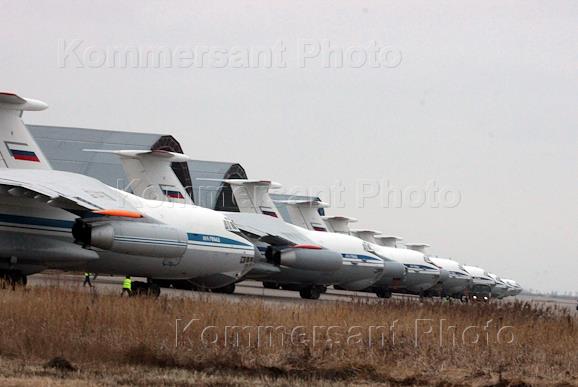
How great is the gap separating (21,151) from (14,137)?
448mm

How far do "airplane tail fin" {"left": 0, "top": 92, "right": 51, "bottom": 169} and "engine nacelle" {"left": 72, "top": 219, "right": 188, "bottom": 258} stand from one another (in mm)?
2300

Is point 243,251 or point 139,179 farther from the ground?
point 139,179

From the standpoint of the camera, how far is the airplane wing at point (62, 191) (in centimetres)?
2334

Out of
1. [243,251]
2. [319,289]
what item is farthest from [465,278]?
[243,251]

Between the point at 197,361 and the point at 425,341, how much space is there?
191 inches

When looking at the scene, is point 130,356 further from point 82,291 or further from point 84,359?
A: point 82,291

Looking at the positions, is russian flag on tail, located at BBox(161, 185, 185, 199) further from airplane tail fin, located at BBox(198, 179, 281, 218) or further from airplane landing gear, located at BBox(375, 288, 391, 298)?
airplane landing gear, located at BBox(375, 288, 391, 298)

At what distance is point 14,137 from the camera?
25.5m

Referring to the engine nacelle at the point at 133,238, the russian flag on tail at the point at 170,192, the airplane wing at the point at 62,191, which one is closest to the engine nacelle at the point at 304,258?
the russian flag on tail at the point at 170,192

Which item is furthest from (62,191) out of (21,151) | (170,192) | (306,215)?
(306,215)

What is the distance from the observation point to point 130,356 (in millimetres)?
14156

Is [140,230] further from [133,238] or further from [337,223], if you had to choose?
[337,223]

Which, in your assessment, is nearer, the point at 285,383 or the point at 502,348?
the point at 285,383

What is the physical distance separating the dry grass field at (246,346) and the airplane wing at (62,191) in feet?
13.3
